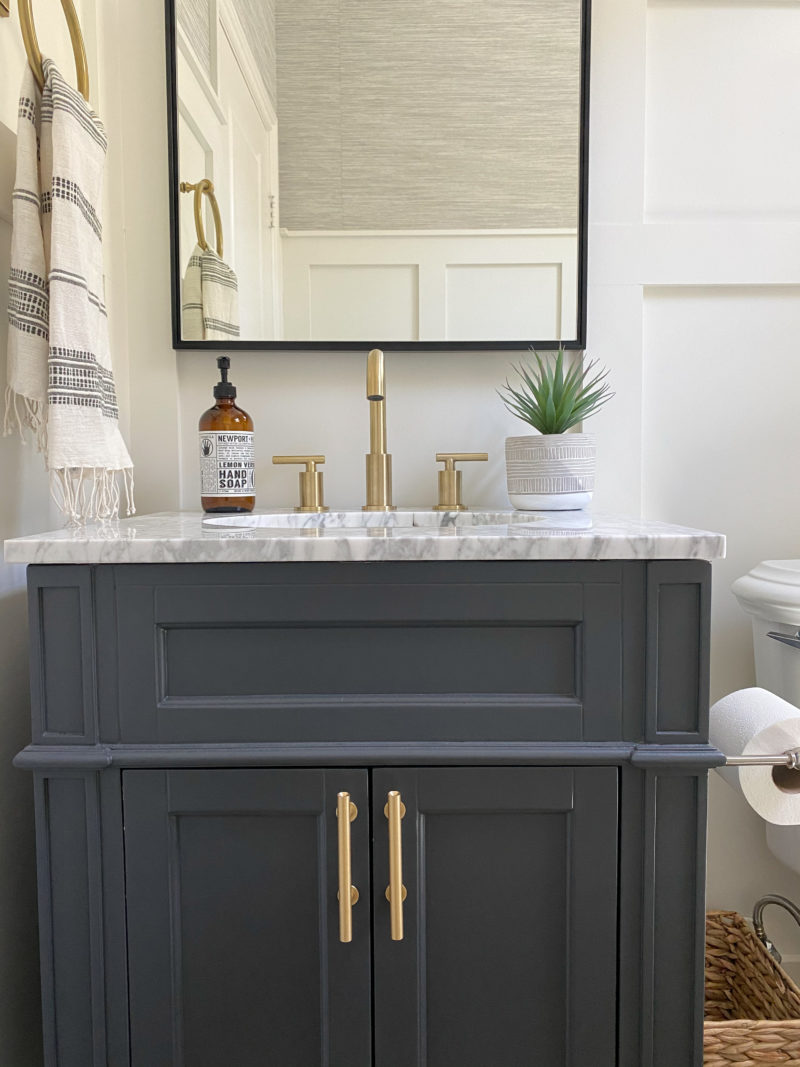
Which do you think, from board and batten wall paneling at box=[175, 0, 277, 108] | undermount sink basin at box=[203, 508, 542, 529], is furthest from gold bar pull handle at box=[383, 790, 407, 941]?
board and batten wall paneling at box=[175, 0, 277, 108]

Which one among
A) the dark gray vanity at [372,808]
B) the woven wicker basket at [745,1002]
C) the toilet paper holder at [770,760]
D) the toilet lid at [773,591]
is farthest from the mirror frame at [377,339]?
the woven wicker basket at [745,1002]

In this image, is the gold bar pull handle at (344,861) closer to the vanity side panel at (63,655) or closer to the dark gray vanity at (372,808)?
the dark gray vanity at (372,808)

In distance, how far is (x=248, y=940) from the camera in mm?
778

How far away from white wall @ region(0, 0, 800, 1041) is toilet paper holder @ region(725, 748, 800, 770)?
1.75 feet

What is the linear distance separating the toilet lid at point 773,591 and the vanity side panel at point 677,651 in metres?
0.41

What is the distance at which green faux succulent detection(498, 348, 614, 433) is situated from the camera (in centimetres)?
114

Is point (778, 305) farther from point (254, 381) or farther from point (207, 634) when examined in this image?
point (207, 634)

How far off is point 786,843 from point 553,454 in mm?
769

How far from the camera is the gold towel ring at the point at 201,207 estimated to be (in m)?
1.22

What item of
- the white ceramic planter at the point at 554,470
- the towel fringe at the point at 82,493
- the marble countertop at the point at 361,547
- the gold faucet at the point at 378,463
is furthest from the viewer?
the gold faucet at the point at 378,463

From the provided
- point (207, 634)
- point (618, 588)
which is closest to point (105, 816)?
point (207, 634)

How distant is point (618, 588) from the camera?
0.76 meters

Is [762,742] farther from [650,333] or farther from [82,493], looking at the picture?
[82,493]

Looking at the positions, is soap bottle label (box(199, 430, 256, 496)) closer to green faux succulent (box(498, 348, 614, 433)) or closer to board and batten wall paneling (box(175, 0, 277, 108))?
green faux succulent (box(498, 348, 614, 433))
